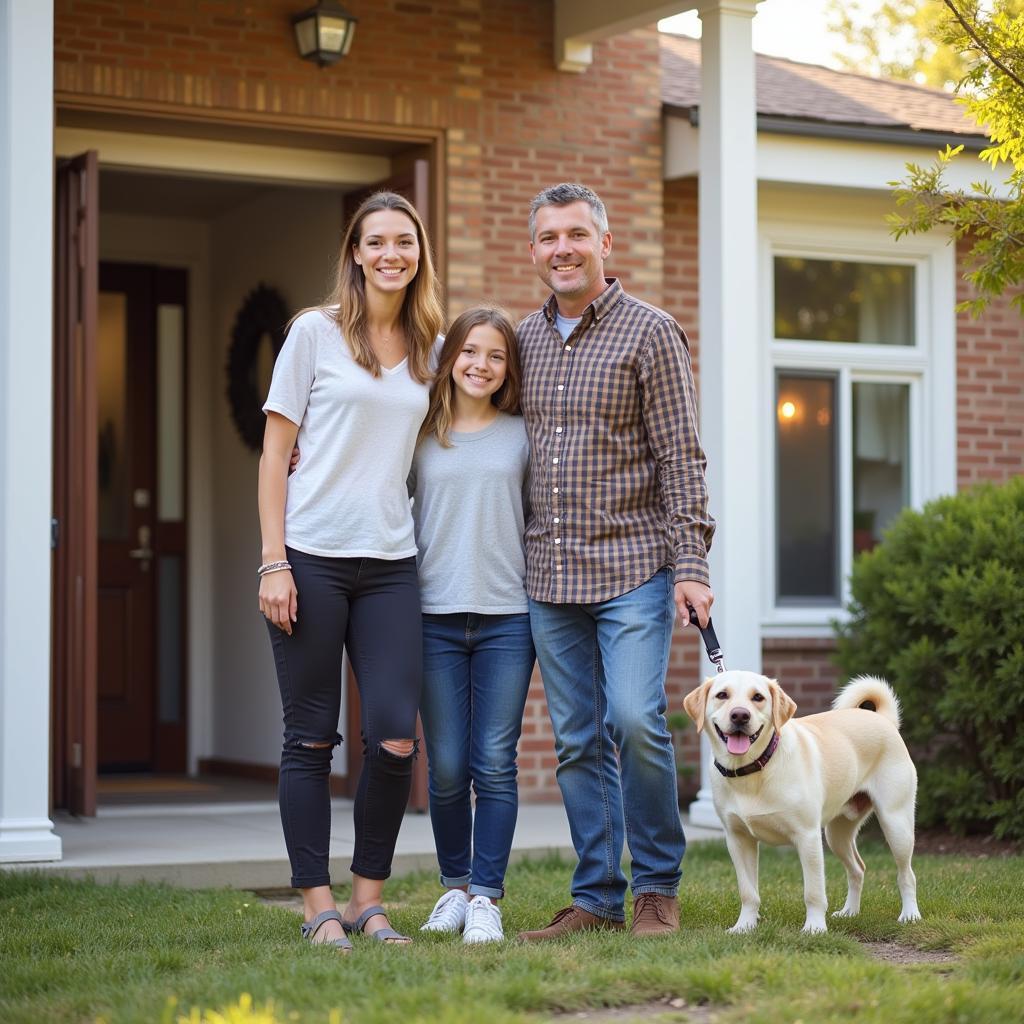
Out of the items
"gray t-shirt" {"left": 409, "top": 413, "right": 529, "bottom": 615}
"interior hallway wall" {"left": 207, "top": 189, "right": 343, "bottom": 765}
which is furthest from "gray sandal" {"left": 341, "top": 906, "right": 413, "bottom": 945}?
"interior hallway wall" {"left": 207, "top": 189, "right": 343, "bottom": 765}

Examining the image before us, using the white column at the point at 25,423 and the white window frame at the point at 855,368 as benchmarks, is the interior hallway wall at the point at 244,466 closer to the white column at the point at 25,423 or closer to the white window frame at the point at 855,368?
the white window frame at the point at 855,368

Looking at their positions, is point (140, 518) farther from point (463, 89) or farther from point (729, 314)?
point (729, 314)

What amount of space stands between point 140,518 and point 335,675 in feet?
19.6

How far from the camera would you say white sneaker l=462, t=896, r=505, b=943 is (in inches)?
188

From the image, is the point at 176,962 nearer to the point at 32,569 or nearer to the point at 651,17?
the point at 32,569

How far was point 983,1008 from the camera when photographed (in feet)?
12.6

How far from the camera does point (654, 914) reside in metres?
4.86

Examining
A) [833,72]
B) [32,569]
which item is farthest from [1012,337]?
[32,569]

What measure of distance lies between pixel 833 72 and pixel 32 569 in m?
6.78

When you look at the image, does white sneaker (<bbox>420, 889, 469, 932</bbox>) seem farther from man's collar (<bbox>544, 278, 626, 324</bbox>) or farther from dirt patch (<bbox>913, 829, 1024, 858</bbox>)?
dirt patch (<bbox>913, 829, 1024, 858</bbox>)

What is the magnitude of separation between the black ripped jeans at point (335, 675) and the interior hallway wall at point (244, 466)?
4685 mm

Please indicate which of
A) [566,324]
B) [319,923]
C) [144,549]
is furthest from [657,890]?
[144,549]

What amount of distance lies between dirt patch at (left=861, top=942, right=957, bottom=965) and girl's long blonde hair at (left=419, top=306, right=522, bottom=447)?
1.86 m

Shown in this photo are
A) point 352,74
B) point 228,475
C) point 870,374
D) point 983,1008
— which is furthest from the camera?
point 228,475
